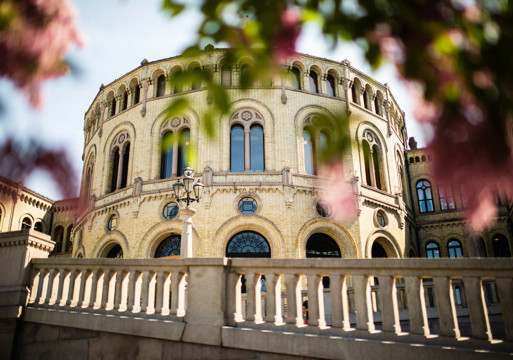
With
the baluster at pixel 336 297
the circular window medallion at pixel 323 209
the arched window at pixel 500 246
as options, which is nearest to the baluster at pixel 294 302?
the baluster at pixel 336 297

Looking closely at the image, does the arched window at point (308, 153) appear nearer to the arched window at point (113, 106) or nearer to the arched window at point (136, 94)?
the arched window at point (136, 94)

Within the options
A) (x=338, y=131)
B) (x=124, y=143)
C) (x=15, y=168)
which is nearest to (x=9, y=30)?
(x=15, y=168)

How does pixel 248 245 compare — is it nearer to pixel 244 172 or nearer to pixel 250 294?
pixel 244 172

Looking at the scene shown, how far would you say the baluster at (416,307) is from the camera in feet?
14.4

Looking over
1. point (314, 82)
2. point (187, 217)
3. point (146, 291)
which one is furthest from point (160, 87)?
point (146, 291)

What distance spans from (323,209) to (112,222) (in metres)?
10.2

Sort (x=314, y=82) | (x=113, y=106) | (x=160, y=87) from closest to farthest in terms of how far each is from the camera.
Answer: (x=314, y=82), (x=160, y=87), (x=113, y=106)

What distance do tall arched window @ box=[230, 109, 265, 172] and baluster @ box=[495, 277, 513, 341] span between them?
1482 centimetres

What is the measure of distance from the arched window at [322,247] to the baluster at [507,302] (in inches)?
539

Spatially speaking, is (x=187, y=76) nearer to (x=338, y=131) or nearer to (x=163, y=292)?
(x=338, y=131)

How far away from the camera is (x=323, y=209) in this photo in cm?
1831

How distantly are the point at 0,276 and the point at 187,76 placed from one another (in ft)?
20.9

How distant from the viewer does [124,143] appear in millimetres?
21328

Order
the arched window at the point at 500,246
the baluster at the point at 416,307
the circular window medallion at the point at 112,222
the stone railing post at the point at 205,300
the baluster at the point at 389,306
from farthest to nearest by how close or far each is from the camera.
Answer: the arched window at the point at 500,246 → the circular window medallion at the point at 112,222 → the stone railing post at the point at 205,300 → the baluster at the point at 389,306 → the baluster at the point at 416,307
